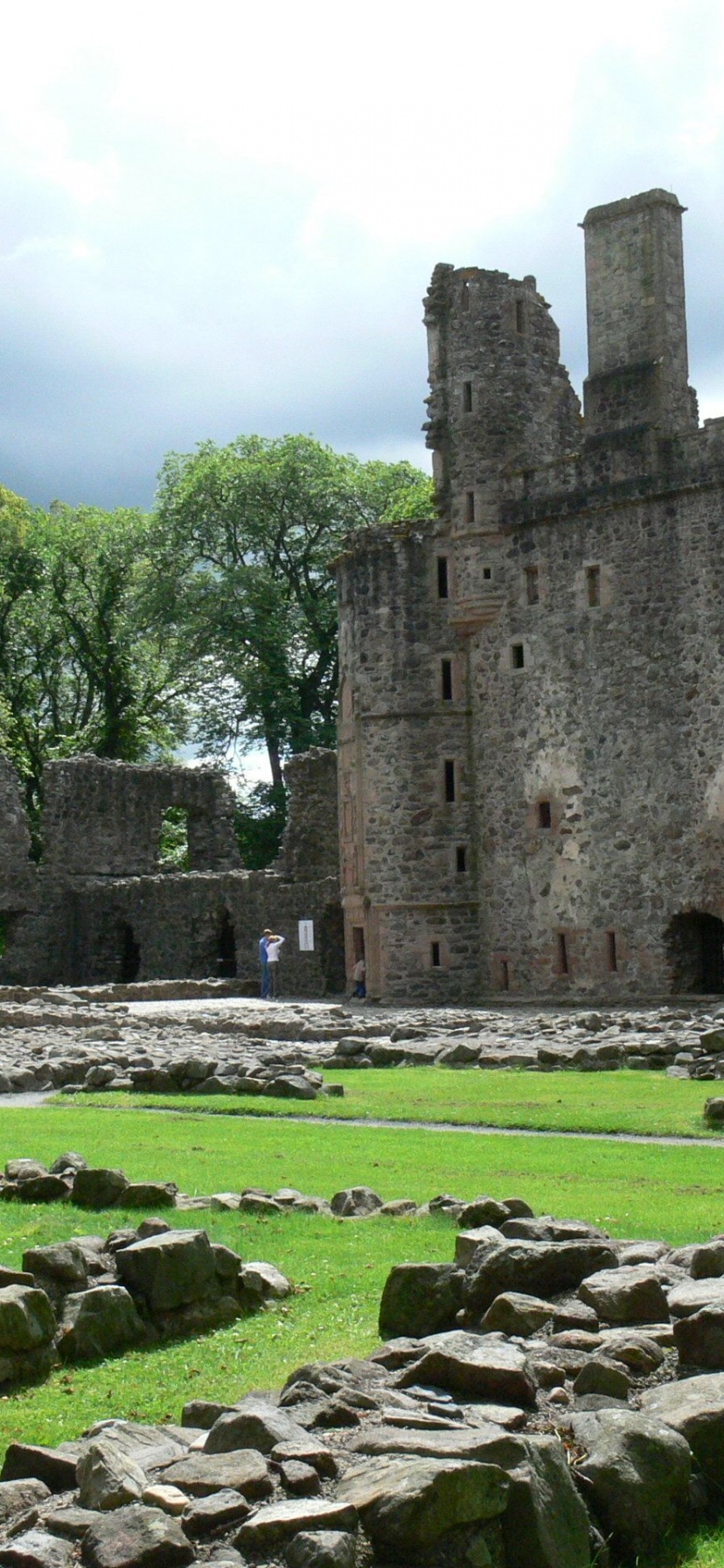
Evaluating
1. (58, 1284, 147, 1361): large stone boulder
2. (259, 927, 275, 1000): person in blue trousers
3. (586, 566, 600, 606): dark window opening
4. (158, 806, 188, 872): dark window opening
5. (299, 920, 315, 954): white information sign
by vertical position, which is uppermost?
(586, 566, 600, 606): dark window opening

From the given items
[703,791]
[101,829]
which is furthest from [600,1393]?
[101,829]

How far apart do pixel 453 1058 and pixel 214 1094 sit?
14.8 feet

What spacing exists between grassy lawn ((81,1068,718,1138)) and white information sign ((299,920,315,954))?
66.9ft

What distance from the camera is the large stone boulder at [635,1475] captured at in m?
6.79

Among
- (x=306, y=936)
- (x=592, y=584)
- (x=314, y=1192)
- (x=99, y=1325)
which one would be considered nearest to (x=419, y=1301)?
(x=99, y=1325)

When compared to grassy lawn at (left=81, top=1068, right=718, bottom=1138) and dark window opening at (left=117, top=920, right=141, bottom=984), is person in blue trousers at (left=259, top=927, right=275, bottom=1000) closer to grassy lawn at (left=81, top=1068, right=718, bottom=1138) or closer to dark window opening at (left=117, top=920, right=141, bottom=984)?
dark window opening at (left=117, top=920, right=141, bottom=984)

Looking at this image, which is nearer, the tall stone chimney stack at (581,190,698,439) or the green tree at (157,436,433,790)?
the tall stone chimney stack at (581,190,698,439)

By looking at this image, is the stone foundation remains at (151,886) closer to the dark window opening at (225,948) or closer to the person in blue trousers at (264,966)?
the dark window opening at (225,948)

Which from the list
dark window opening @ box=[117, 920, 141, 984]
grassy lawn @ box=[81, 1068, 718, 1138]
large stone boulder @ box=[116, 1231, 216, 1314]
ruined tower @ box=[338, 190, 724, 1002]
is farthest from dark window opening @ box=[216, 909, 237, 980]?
large stone boulder @ box=[116, 1231, 216, 1314]

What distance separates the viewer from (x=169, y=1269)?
9180mm

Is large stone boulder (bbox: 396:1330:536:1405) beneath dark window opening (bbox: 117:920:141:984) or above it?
beneath

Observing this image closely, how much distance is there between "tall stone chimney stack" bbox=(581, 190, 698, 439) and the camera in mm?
37750

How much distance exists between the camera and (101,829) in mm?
52188

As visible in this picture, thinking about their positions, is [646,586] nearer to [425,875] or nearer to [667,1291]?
[425,875]
